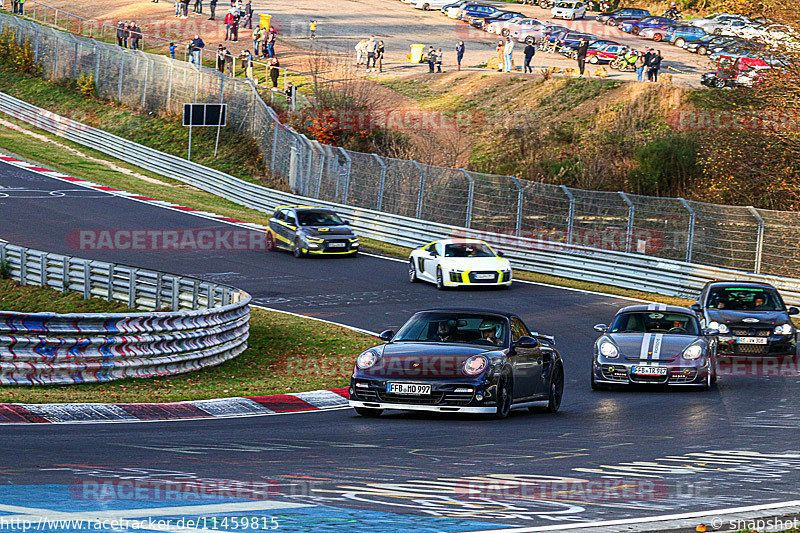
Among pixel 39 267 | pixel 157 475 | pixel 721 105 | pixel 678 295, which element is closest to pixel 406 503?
pixel 157 475

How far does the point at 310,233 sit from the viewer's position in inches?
1314

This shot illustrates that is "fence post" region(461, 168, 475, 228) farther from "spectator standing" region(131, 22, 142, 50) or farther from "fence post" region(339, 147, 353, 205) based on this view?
"spectator standing" region(131, 22, 142, 50)

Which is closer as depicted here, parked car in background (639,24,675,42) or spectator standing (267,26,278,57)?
spectator standing (267,26,278,57)

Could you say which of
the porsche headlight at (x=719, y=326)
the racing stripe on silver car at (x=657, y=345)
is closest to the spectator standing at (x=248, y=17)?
the porsche headlight at (x=719, y=326)

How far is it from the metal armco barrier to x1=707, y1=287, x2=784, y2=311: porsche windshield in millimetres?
8921

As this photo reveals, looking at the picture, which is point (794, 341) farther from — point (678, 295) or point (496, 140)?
point (496, 140)

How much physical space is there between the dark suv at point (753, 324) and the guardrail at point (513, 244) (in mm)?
7102

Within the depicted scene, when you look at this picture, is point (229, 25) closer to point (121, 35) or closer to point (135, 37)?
point (121, 35)

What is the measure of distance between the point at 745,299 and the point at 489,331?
945 cm

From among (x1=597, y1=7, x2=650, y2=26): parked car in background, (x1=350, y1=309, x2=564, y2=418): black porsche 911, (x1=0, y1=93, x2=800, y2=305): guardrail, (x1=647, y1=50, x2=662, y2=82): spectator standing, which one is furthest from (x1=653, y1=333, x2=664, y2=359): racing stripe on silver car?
(x1=597, y1=7, x2=650, y2=26): parked car in background

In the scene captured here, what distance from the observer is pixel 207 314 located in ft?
58.3

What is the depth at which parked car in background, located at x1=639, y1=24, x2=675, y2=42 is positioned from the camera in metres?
83.9

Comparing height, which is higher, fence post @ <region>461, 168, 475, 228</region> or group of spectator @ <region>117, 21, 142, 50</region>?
group of spectator @ <region>117, 21, 142, 50</region>

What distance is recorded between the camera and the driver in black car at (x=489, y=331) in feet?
44.6
